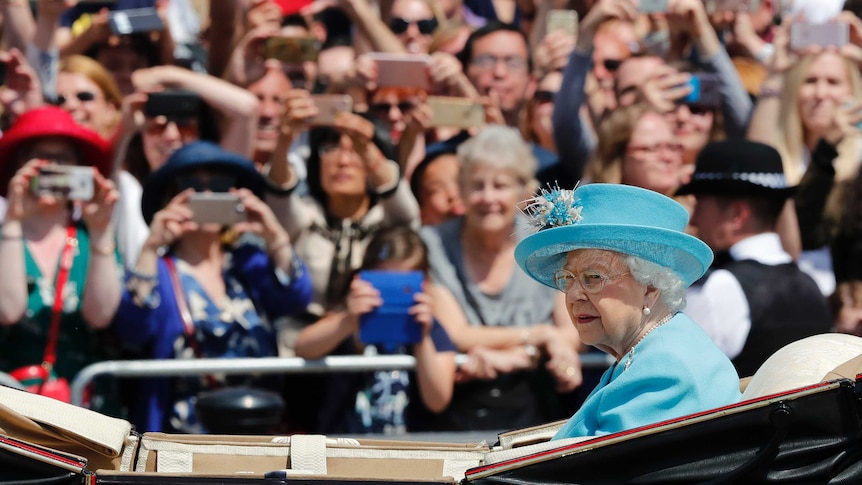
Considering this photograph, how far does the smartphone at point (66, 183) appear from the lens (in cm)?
555

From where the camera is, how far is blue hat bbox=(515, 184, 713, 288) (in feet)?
11.3

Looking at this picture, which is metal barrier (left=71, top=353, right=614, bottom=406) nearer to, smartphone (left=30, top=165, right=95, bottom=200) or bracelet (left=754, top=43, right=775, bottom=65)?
smartphone (left=30, top=165, right=95, bottom=200)

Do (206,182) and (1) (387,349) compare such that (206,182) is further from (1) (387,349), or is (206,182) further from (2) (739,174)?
(2) (739,174)

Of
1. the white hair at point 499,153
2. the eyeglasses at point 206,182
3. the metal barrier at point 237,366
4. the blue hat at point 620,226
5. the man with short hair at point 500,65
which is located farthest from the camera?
the man with short hair at point 500,65

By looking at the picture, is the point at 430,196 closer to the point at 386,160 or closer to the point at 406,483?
the point at 386,160

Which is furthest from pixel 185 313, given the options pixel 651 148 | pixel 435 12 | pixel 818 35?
pixel 818 35

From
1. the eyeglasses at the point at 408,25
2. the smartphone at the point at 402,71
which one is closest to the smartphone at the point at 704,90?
the smartphone at the point at 402,71

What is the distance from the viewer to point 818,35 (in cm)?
696

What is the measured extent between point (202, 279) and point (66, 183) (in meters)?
0.64

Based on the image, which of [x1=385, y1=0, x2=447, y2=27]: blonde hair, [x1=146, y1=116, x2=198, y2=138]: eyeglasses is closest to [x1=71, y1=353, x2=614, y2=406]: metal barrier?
[x1=146, y1=116, x2=198, y2=138]: eyeglasses

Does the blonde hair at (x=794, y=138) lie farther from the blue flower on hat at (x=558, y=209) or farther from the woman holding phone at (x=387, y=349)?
the blue flower on hat at (x=558, y=209)

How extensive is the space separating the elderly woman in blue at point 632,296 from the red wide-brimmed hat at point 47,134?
282 cm

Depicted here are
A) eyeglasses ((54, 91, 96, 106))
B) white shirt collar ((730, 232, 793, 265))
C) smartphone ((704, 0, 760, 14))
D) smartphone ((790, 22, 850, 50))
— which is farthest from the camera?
smartphone ((704, 0, 760, 14))

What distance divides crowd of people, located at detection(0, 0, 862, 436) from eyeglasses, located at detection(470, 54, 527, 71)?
14mm
